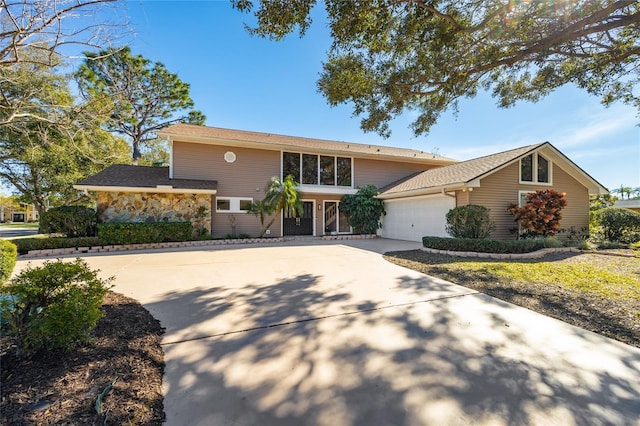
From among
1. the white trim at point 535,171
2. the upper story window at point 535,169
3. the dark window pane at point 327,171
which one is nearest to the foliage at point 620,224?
the white trim at point 535,171

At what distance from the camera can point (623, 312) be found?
384 centimetres

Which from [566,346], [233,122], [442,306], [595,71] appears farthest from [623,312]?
[233,122]

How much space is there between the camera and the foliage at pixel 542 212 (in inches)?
397

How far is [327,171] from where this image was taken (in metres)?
15.6

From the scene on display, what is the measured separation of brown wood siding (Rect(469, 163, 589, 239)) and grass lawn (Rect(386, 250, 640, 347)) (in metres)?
2.85

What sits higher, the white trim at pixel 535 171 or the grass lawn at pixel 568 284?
the white trim at pixel 535 171

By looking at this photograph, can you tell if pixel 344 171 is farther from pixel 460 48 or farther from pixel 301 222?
pixel 460 48

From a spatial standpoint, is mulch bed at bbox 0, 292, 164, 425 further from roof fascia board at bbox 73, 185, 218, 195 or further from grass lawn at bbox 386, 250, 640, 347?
roof fascia board at bbox 73, 185, 218, 195

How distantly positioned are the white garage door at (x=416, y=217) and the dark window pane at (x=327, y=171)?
139 inches

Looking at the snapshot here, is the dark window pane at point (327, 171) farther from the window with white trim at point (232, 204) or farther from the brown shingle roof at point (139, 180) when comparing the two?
the brown shingle roof at point (139, 180)

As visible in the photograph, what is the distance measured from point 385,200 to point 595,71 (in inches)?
383

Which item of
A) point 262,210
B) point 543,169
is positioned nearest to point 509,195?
point 543,169

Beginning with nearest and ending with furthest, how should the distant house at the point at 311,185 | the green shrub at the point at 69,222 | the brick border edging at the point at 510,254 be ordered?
the brick border edging at the point at 510,254 → the green shrub at the point at 69,222 → the distant house at the point at 311,185

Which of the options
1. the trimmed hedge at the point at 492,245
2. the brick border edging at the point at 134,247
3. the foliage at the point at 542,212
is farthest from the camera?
the foliage at the point at 542,212
